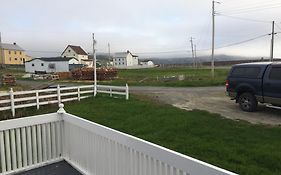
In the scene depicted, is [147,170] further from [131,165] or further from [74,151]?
[74,151]

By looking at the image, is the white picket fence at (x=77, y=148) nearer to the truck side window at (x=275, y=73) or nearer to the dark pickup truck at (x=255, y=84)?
the dark pickup truck at (x=255, y=84)

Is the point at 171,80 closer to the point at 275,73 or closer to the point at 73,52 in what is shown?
the point at 275,73

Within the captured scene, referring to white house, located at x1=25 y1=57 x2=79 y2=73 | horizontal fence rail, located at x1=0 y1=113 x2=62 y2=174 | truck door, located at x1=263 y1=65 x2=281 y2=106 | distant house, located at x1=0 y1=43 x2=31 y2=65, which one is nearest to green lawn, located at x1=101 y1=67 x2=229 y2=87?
truck door, located at x1=263 y1=65 x2=281 y2=106

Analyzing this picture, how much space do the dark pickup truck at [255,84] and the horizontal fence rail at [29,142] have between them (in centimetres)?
817

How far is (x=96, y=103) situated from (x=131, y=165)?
11.8 m

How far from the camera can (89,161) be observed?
4.56 metres

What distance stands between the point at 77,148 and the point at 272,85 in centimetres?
813

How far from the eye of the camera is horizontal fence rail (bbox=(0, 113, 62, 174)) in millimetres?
4681

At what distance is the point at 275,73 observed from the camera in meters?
10.1

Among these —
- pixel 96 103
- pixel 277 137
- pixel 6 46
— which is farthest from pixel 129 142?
pixel 6 46

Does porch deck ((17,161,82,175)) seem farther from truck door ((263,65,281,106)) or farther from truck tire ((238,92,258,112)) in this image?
truck tire ((238,92,258,112))

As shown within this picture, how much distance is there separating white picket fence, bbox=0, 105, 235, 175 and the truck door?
8.00 meters

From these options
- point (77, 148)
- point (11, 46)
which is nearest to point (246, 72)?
point (77, 148)

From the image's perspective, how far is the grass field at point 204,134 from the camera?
18.4 ft
